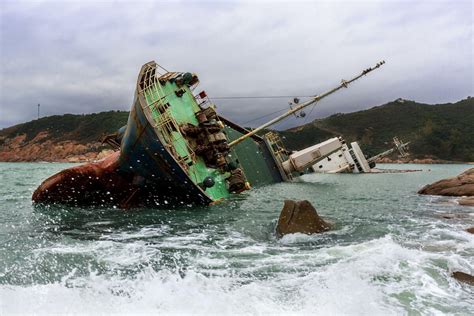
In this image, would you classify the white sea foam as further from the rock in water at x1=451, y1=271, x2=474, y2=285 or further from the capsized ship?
the capsized ship

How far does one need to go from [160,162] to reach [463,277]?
9.88 m

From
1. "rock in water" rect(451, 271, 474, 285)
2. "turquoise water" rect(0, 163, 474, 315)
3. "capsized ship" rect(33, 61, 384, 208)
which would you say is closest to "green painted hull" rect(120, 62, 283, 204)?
"capsized ship" rect(33, 61, 384, 208)

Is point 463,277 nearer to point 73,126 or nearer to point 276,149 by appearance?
point 276,149

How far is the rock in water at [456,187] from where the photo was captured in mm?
21109

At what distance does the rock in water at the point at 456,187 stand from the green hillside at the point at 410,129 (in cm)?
7647

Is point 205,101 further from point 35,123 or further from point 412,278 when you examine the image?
point 35,123

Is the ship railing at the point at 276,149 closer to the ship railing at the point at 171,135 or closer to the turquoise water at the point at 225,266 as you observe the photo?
the ship railing at the point at 171,135

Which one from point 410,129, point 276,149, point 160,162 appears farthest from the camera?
point 410,129

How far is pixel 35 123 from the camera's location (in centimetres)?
12988

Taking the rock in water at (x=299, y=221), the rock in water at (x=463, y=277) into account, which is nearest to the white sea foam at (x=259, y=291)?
the rock in water at (x=463, y=277)

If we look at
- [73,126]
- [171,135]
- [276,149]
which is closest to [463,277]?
[171,135]

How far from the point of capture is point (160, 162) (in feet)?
44.3

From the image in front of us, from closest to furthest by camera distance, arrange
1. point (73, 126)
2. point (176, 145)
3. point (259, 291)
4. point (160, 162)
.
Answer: point (259, 291) < point (160, 162) < point (176, 145) < point (73, 126)

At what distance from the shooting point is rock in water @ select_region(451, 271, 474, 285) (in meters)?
6.43
